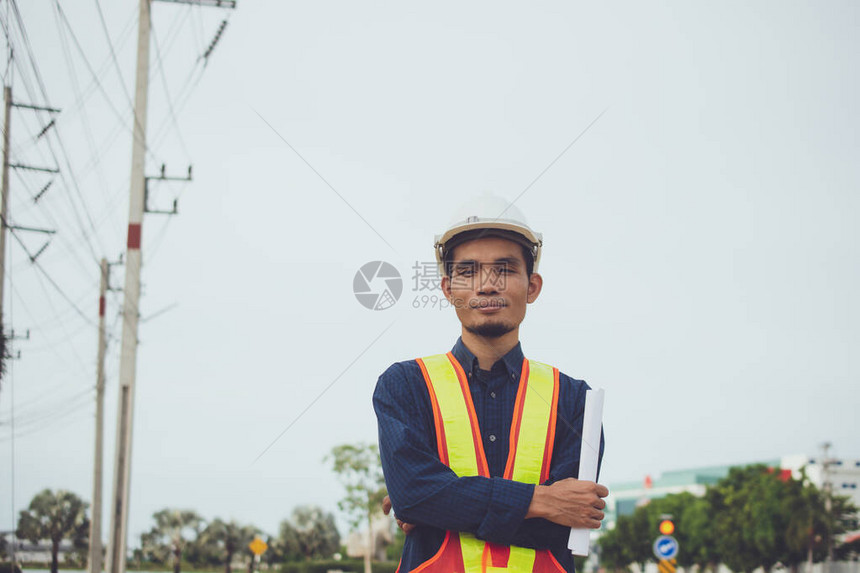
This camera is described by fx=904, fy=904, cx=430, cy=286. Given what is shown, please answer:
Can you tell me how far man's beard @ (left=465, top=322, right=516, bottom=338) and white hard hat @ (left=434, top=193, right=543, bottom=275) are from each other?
1.05ft

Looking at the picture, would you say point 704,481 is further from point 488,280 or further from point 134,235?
point 488,280

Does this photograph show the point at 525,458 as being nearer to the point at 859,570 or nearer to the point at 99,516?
the point at 99,516

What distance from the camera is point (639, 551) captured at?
283 feet

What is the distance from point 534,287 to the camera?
3.71 meters

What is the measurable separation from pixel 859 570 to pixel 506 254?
75.2 metres

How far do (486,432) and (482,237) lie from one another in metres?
0.75

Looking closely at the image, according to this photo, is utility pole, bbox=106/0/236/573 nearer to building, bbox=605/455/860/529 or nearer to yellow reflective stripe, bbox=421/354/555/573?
yellow reflective stripe, bbox=421/354/555/573

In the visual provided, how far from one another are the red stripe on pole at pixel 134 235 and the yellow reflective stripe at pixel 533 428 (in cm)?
1434

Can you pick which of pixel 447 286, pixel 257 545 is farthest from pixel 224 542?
pixel 447 286

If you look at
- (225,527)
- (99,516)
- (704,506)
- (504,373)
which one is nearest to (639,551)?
(704,506)

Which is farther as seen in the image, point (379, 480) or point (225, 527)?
point (379, 480)

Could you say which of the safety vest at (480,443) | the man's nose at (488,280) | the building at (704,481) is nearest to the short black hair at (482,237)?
the man's nose at (488,280)

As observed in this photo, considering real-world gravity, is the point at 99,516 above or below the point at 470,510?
below

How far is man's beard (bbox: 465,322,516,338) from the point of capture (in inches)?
139
